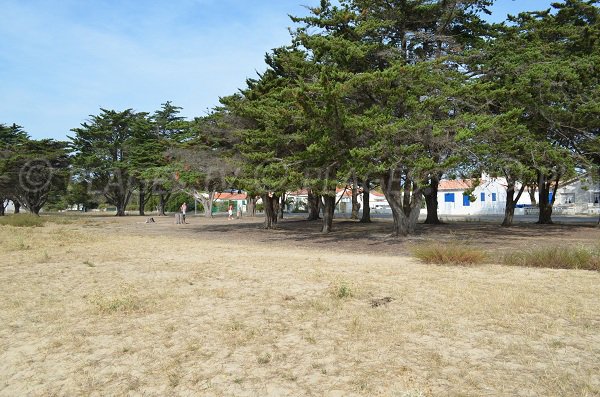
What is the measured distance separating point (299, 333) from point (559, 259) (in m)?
7.93

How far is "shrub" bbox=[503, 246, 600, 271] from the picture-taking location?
33.8ft

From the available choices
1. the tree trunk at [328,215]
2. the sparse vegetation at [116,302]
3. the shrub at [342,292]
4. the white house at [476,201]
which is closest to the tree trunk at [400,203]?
the tree trunk at [328,215]

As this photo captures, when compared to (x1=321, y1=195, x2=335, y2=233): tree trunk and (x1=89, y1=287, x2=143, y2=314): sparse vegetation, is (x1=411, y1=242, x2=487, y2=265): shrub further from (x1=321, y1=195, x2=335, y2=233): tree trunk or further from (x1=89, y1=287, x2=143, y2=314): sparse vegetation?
(x1=321, y1=195, x2=335, y2=233): tree trunk

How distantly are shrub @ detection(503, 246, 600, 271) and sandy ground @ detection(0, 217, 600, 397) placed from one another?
1.06 meters

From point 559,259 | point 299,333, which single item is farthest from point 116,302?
point 559,259

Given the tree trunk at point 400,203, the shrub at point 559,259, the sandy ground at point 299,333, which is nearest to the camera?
the sandy ground at point 299,333

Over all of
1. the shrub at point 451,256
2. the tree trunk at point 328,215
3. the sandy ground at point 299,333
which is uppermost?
the tree trunk at point 328,215

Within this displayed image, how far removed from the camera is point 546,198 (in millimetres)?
28656

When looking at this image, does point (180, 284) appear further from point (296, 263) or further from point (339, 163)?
point (339, 163)

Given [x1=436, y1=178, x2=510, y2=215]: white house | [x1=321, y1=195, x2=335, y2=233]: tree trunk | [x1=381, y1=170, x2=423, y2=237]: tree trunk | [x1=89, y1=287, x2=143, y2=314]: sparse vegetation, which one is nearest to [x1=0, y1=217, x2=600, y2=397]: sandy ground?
[x1=89, y1=287, x2=143, y2=314]: sparse vegetation

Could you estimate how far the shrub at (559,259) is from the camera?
10297mm

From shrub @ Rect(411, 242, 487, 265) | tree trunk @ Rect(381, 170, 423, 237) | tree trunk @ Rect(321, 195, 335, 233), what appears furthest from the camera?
tree trunk @ Rect(321, 195, 335, 233)

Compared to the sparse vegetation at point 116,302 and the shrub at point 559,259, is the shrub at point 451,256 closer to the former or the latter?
the shrub at point 559,259

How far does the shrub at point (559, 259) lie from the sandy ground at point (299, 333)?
1.06 meters
